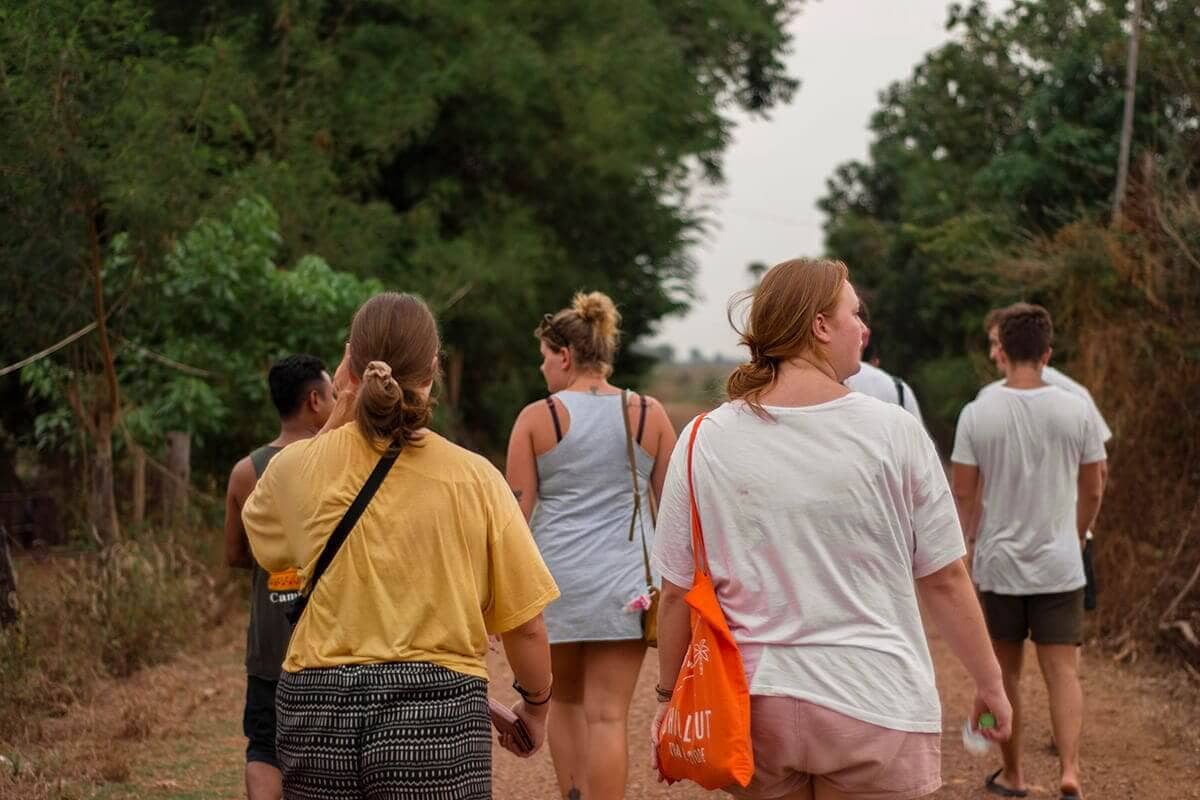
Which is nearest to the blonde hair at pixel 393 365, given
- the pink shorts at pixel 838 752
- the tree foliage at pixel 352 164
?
the pink shorts at pixel 838 752

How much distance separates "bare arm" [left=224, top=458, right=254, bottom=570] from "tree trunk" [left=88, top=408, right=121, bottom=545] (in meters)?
4.92

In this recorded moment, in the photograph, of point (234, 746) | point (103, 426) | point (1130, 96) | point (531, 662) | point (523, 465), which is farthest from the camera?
point (1130, 96)

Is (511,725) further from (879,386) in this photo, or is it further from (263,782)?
(879,386)

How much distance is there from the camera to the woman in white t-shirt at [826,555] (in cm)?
329

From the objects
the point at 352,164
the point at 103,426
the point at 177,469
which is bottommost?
Answer: the point at 177,469

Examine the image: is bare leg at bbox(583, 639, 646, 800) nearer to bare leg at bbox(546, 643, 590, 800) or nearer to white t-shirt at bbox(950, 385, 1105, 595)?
bare leg at bbox(546, 643, 590, 800)

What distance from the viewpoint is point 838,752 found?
10.8 ft

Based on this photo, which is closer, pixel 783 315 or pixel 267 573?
pixel 783 315

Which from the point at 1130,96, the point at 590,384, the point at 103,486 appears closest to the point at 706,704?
the point at 590,384

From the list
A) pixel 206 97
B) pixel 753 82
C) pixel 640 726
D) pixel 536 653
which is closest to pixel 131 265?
pixel 206 97

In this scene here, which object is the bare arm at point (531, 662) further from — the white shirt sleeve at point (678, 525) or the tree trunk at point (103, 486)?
the tree trunk at point (103, 486)

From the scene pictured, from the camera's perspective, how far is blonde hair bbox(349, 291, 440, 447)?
3.43 m

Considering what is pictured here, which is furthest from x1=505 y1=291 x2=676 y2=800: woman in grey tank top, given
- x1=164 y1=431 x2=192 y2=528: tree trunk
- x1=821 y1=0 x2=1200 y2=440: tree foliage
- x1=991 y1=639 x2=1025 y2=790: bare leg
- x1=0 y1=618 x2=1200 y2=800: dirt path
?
x1=821 y1=0 x2=1200 y2=440: tree foliage

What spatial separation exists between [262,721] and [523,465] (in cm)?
127
